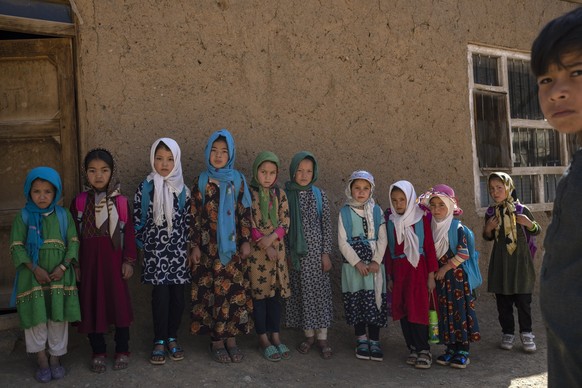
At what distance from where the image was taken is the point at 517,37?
6.07 meters

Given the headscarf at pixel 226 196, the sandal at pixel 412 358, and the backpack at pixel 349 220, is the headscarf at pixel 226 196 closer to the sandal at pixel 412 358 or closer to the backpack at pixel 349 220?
the backpack at pixel 349 220

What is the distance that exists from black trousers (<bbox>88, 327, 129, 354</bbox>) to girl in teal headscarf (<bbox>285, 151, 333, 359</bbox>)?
3.94 feet

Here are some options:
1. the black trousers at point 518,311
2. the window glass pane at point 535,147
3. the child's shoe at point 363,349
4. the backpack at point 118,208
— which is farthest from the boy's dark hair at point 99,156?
the window glass pane at point 535,147

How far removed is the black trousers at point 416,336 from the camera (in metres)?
4.07

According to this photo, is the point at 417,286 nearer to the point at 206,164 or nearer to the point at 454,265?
the point at 454,265

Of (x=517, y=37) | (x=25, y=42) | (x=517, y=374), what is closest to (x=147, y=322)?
(x=25, y=42)

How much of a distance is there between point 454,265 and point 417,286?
0.31 metres

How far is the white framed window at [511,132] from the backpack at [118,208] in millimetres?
3546

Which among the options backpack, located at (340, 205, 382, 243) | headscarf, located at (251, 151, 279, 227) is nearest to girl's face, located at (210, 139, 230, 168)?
headscarf, located at (251, 151, 279, 227)

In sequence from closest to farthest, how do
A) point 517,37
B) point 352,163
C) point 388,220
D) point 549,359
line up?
1. point 549,359
2. point 388,220
3. point 352,163
4. point 517,37

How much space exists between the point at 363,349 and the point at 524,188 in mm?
3193

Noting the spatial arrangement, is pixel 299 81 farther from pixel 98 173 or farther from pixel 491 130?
pixel 491 130

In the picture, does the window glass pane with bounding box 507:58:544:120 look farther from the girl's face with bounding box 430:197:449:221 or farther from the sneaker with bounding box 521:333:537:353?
the sneaker with bounding box 521:333:537:353

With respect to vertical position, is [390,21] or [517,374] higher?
[390,21]
